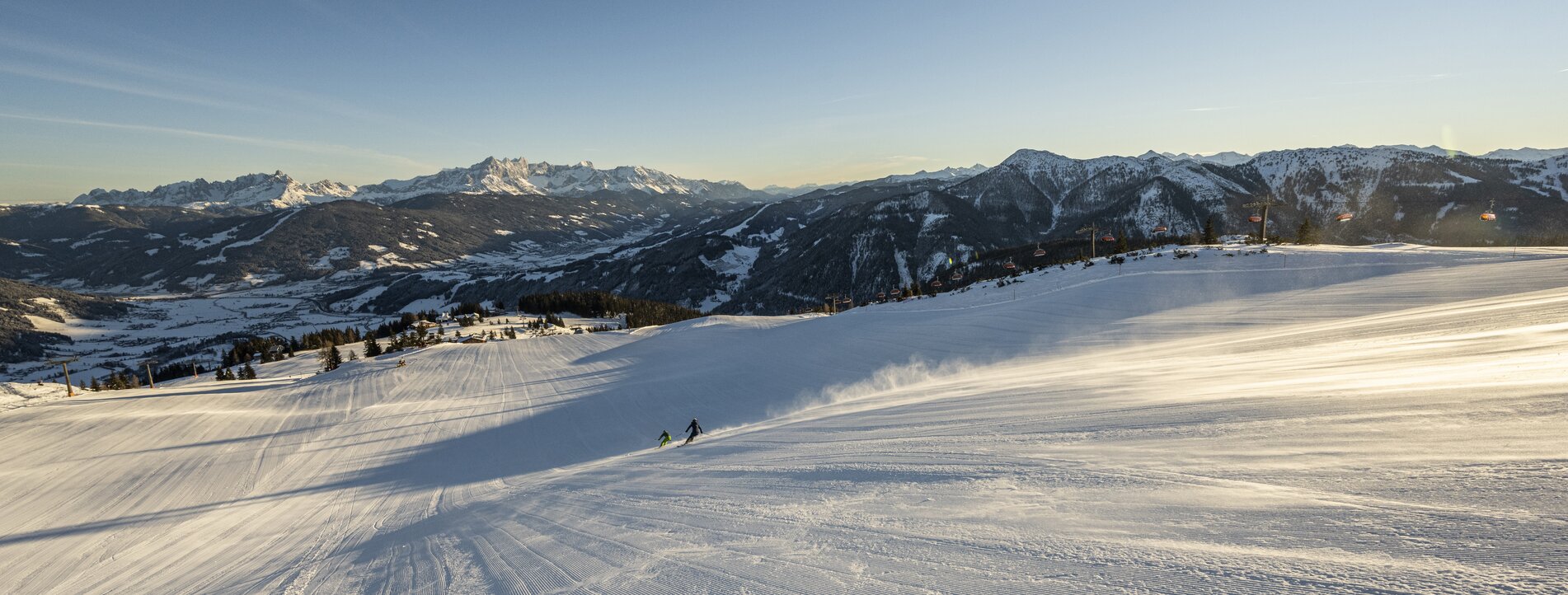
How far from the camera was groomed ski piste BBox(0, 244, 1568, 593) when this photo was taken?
17.3 feet

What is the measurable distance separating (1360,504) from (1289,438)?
8.81ft

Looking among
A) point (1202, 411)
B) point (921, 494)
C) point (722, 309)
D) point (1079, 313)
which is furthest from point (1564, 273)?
point (722, 309)

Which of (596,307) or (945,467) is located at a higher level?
(945,467)

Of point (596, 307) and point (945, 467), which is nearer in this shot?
point (945, 467)

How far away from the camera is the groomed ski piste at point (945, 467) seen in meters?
5.29

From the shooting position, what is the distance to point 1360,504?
17.6 ft

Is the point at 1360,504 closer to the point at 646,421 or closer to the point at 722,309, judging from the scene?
the point at 646,421

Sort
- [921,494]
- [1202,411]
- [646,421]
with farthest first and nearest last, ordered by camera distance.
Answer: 1. [646,421]
2. [1202,411]
3. [921,494]

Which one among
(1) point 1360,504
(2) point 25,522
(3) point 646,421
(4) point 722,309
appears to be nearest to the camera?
(1) point 1360,504

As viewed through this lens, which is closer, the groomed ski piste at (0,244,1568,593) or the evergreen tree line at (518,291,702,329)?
the groomed ski piste at (0,244,1568,593)

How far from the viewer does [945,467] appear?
9.30 meters

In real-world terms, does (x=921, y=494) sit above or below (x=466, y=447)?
above

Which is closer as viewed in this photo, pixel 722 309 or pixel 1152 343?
pixel 1152 343

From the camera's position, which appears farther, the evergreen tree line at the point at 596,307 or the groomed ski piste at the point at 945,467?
the evergreen tree line at the point at 596,307
